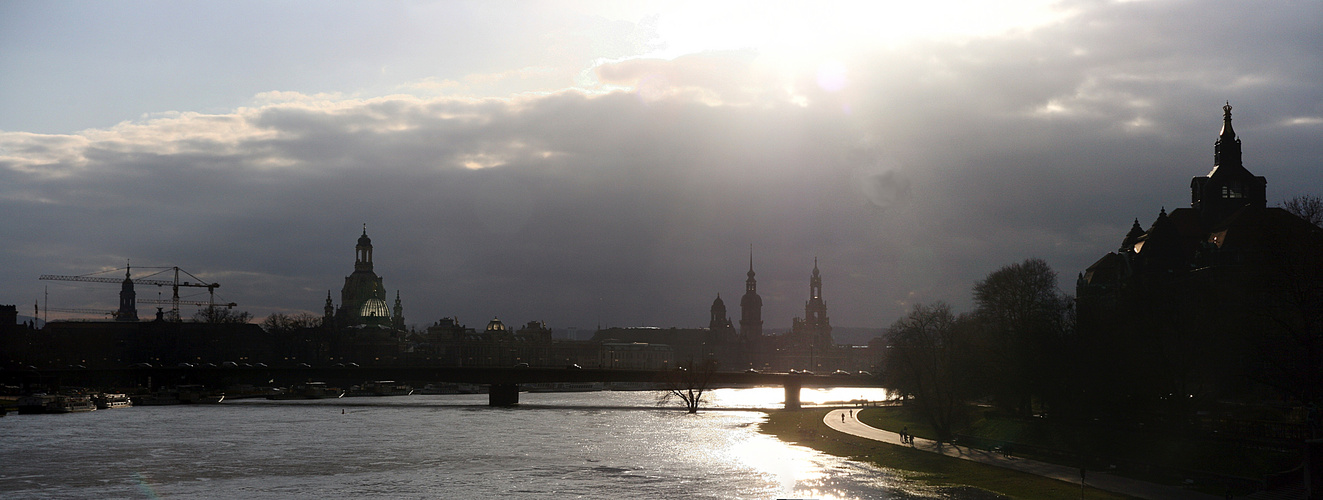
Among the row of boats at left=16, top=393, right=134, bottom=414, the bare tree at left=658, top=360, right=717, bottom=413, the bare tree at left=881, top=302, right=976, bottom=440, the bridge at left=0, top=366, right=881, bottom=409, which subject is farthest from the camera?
the bare tree at left=658, top=360, right=717, bottom=413

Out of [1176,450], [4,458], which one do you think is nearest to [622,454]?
[1176,450]

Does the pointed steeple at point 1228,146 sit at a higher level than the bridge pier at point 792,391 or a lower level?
higher

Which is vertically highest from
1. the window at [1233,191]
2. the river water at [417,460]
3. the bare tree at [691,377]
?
the window at [1233,191]

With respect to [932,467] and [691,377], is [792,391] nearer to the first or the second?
[691,377]

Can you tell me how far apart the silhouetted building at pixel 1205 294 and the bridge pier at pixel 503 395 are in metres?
77.2

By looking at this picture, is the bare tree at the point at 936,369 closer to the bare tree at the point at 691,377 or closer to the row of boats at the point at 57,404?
the bare tree at the point at 691,377

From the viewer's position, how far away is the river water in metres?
56.6

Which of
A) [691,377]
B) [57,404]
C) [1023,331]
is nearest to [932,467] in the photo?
[1023,331]

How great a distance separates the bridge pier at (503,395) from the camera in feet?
485

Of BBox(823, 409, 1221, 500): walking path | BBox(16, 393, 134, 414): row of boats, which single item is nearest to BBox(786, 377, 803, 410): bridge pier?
BBox(823, 409, 1221, 500): walking path

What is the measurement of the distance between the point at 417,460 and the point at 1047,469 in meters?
39.1

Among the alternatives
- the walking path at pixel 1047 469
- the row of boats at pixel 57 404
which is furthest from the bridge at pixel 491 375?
the walking path at pixel 1047 469

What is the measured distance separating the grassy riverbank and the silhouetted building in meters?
11.4

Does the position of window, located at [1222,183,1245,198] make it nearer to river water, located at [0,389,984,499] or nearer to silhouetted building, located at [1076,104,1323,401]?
silhouetted building, located at [1076,104,1323,401]
